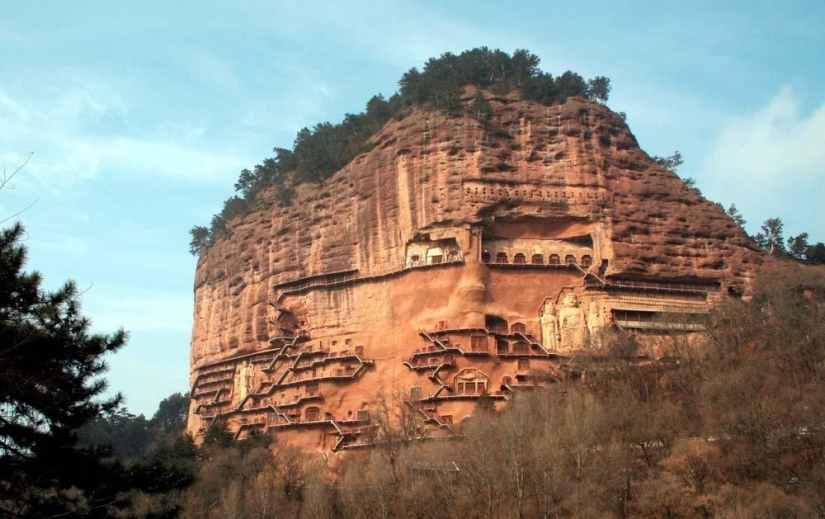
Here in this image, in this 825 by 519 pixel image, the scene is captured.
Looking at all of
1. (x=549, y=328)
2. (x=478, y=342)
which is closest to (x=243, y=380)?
(x=478, y=342)

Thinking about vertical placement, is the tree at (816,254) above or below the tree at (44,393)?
above

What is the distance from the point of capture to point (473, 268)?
3562cm

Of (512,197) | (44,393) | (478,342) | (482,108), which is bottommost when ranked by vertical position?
(44,393)

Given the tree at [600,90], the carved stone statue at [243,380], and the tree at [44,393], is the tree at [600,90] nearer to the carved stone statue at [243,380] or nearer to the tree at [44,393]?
the carved stone statue at [243,380]

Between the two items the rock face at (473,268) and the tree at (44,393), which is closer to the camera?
the tree at (44,393)

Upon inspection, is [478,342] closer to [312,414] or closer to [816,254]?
[312,414]

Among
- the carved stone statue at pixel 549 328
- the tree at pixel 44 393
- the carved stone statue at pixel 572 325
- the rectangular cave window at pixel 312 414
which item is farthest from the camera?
the rectangular cave window at pixel 312 414

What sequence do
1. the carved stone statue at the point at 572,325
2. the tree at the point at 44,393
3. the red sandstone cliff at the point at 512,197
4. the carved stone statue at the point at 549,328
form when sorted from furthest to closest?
the red sandstone cliff at the point at 512,197, the carved stone statue at the point at 549,328, the carved stone statue at the point at 572,325, the tree at the point at 44,393

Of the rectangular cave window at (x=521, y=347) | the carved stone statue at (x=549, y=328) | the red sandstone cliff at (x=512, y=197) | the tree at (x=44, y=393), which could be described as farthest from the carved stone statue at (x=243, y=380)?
the tree at (x=44, y=393)

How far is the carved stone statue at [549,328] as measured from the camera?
116ft

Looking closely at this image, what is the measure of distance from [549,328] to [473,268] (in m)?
3.82

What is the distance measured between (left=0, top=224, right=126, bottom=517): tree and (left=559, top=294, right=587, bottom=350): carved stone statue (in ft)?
81.3

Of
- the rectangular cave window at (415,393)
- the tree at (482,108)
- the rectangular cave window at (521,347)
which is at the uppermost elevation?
the tree at (482,108)

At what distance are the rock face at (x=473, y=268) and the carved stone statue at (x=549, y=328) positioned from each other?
6 cm
